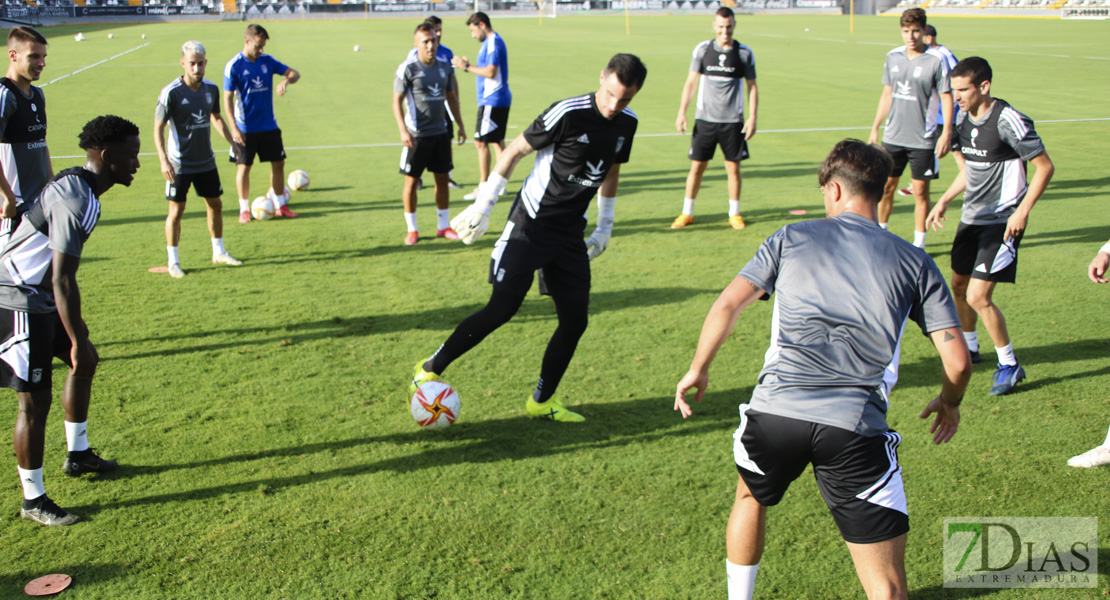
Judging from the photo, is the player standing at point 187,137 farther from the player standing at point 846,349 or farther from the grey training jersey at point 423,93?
the player standing at point 846,349

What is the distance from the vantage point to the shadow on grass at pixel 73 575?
3.88 metres

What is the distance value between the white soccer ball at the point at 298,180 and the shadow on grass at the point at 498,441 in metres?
8.22

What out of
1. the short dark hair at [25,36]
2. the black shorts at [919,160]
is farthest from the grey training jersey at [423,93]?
the black shorts at [919,160]

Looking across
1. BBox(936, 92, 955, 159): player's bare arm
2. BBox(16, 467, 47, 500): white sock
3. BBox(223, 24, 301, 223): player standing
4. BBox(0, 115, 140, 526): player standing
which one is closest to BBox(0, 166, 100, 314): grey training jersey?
BBox(0, 115, 140, 526): player standing

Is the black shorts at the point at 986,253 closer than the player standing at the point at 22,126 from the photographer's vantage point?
Yes

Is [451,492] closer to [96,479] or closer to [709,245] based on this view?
[96,479]

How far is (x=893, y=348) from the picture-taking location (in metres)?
2.99

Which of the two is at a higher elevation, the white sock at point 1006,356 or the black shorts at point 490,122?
the black shorts at point 490,122

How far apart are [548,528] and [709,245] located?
20.1 ft

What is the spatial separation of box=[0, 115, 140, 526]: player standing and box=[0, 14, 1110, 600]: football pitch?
40cm

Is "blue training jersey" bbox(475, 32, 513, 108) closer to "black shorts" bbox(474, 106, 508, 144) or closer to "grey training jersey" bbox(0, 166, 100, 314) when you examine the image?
"black shorts" bbox(474, 106, 508, 144)

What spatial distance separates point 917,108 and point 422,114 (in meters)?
5.73

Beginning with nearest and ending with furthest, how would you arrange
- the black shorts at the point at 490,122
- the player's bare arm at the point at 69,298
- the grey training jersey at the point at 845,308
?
1. the grey training jersey at the point at 845,308
2. the player's bare arm at the point at 69,298
3. the black shorts at the point at 490,122

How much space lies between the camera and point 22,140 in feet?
22.0
